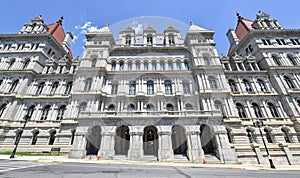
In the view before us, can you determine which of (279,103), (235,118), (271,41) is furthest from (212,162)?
(271,41)

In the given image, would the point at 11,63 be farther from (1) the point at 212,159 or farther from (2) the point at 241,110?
(2) the point at 241,110

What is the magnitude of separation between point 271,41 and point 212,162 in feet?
99.8

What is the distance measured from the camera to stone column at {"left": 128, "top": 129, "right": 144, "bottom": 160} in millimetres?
17047

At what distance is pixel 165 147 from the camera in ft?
57.2

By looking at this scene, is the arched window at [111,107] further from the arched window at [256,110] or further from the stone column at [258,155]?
the arched window at [256,110]

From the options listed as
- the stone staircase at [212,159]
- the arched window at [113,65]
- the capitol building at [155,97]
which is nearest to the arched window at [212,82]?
the capitol building at [155,97]

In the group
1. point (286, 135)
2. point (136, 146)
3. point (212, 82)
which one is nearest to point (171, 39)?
point (212, 82)

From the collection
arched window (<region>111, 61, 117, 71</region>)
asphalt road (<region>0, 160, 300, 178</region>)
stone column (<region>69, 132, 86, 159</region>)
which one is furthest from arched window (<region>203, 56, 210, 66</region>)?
stone column (<region>69, 132, 86, 159</region>)

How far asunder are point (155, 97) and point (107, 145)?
10.6m

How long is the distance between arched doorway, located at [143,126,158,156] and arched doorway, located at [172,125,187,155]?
2999 millimetres

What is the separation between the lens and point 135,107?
2400cm

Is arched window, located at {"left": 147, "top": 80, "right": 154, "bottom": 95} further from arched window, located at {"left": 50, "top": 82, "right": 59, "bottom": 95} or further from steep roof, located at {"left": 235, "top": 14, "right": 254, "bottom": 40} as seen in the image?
steep roof, located at {"left": 235, "top": 14, "right": 254, "bottom": 40}

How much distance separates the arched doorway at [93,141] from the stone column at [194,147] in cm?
1327

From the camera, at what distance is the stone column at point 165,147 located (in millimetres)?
16769
